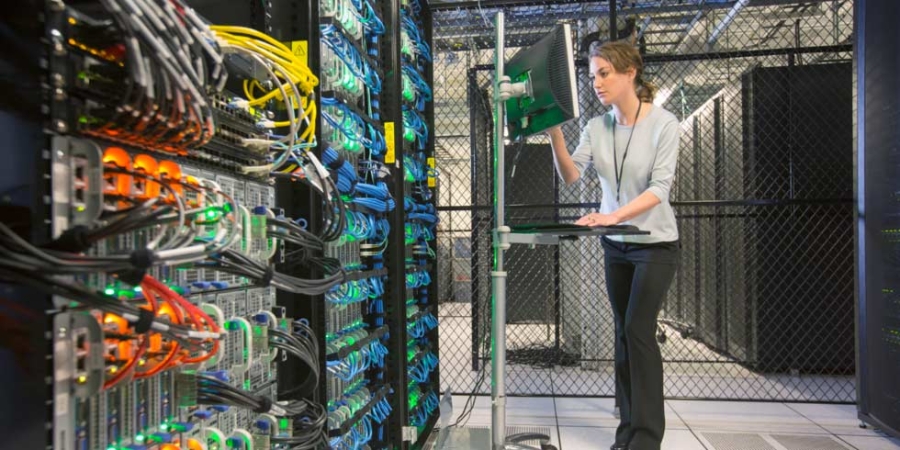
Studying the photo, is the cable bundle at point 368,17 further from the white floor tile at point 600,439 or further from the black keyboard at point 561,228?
the white floor tile at point 600,439

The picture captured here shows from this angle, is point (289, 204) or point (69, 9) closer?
point (69, 9)

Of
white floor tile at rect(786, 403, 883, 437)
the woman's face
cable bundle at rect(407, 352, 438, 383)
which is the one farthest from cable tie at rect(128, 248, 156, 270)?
white floor tile at rect(786, 403, 883, 437)

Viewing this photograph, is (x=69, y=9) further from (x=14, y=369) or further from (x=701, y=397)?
(x=701, y=397)

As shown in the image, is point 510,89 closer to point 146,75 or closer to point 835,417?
point 146,75

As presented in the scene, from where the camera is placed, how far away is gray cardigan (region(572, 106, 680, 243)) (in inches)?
82.4

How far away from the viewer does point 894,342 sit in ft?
8.14

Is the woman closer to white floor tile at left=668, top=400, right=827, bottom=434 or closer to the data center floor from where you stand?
the data center floor

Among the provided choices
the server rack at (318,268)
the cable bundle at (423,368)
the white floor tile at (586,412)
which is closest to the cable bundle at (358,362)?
the server rack at (318,268)

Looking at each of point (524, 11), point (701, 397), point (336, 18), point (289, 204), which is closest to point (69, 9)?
point (289, 204)

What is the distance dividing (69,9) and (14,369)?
491mm

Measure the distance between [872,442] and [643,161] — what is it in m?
2.01

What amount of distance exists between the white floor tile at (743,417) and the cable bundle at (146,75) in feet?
9.94

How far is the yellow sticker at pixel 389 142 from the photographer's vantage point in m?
2.20

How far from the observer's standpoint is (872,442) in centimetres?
260
